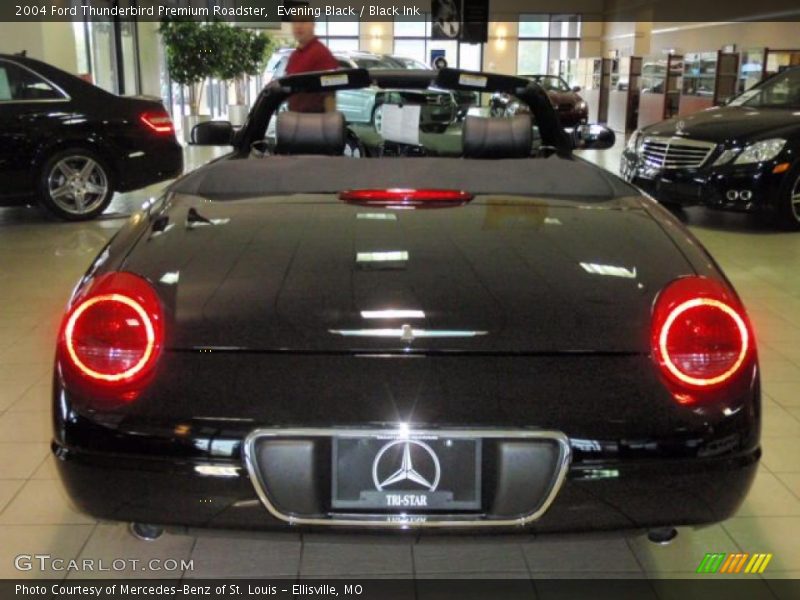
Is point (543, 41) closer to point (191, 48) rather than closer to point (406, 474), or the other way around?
point (191, 48)

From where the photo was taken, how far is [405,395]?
1.64 m

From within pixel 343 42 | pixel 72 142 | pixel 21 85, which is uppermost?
pixel 343 42

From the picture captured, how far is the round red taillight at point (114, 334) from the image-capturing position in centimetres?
172

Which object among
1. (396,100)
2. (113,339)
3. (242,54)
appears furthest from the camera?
(242,54)

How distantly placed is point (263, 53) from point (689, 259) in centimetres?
1294

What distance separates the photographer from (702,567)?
225 cm

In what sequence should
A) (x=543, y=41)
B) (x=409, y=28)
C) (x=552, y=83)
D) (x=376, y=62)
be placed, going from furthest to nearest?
1. (x=409, y=28)
2. (x=543, y=41)
3. (x=552, y=83)
4. (x=376, y=62)

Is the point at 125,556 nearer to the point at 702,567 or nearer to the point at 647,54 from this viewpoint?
the point at 702,567

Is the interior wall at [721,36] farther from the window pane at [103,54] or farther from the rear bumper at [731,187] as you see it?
the window pane at [103,54]

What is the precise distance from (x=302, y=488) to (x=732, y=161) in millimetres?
6177

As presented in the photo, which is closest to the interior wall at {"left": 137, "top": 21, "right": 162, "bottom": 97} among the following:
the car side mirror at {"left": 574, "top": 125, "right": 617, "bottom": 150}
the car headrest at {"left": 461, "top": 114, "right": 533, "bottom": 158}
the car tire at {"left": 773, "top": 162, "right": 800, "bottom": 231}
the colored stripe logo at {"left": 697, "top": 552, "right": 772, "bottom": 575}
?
the car tire at {"left": 773, "top": 162, "right": 800, "bottom": 231}

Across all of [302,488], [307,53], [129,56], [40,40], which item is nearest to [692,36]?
[129,56]

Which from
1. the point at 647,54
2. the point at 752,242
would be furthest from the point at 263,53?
the point at 647,54

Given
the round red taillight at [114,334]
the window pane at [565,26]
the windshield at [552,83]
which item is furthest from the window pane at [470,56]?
the round red taillight at [114,334]
